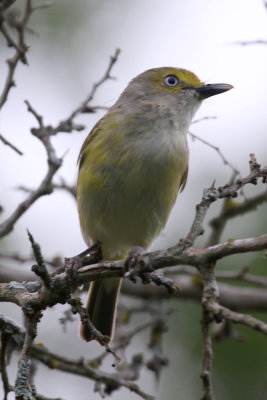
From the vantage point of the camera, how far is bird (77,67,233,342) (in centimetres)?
425

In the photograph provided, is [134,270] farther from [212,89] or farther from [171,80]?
[171,80]

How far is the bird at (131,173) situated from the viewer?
14.0 feet

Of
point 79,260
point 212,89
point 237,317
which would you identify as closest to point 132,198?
point 79,260

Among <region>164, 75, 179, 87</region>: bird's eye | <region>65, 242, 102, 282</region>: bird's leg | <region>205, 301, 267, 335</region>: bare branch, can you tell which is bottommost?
<region>205, 301, 267, 335</region>: bare branch

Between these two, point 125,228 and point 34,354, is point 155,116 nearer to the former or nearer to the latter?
point 125,228

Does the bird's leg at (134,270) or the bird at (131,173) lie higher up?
the bird at (131,173)

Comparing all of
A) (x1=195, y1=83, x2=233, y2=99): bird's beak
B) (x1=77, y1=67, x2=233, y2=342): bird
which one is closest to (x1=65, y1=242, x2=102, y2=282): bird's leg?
(x1=77, y1=67, x2=233, y2=342): bird

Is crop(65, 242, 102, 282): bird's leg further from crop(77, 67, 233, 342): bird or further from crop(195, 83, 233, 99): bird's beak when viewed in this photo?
crop(195, 83, 233, 99): bird's beak

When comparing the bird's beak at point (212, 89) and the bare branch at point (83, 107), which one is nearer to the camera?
the bare branch at point (83, 107)

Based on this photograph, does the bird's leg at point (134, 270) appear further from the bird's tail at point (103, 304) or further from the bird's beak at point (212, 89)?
the bird's beak at point (212, 89)

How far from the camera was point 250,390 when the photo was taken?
6371 millimetres

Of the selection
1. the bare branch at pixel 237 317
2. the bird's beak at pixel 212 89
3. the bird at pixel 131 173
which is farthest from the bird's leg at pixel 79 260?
the bird's beak at pixel 212 89

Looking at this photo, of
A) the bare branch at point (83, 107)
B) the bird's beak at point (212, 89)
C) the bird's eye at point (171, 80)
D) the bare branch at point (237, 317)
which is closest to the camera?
the bare branch at point (237, 317)

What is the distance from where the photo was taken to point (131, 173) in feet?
13.8
